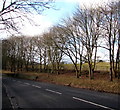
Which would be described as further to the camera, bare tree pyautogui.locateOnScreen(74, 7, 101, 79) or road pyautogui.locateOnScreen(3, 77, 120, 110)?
bare tree pyautogui.locateOnScreen(74, 7, 101, 79)

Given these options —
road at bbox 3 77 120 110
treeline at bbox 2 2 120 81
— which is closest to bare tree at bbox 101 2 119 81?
treeline at bbox 2 2 120 81

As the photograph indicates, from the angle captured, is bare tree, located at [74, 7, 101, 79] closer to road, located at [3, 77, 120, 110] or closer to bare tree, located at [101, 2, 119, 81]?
bare tree, located at [101, 2, 119, 81]

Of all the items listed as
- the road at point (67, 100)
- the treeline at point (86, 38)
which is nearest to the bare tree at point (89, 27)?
the treeline at point (86, 38)

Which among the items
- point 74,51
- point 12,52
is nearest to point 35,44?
point 12,52

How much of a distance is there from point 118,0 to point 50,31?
74.7 ft

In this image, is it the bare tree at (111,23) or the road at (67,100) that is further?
the bare tree at (111,23)

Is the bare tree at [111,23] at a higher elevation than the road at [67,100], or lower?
higher

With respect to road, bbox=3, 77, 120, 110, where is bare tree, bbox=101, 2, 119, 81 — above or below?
above

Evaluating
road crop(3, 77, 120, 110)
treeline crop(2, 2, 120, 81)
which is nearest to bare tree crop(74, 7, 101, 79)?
treeline crop(2, 2, 120, 81)

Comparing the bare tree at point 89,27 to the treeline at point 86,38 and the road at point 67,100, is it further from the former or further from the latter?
the road at point 67,100

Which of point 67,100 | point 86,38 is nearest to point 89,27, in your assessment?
point 86,38

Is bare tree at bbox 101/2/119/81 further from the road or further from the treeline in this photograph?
the road

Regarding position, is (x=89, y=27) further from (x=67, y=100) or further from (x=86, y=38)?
(x=67, y=100)

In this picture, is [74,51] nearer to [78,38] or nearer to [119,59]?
[78,38]
